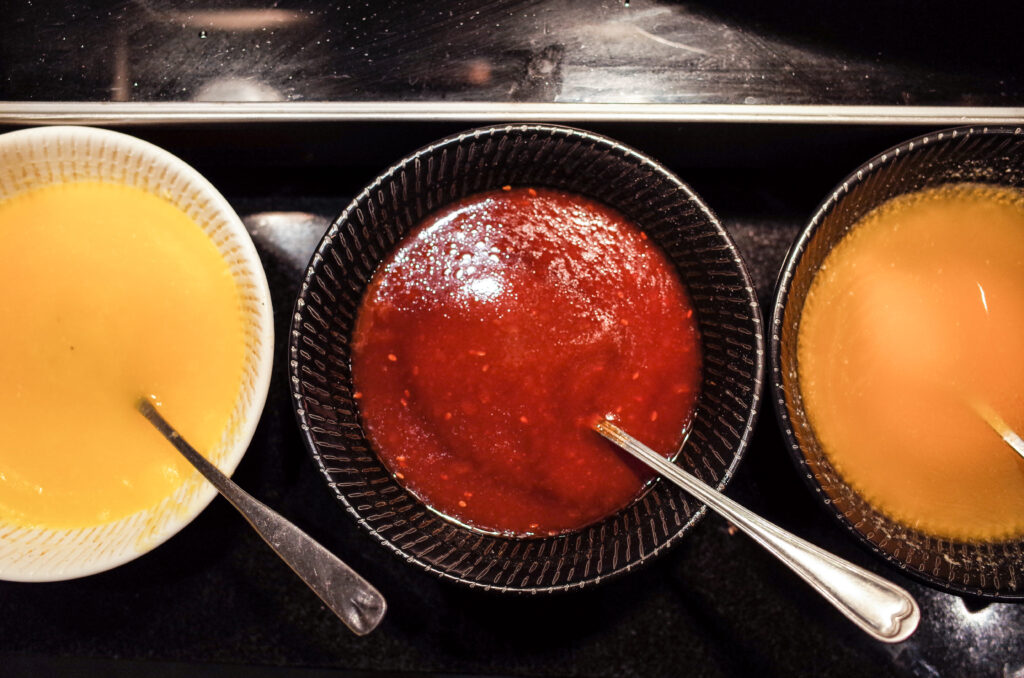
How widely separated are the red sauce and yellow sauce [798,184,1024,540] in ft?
0.84

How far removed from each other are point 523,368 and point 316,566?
46 cm

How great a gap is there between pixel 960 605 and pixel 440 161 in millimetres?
1313

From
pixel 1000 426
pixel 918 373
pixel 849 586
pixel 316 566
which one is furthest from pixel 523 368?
pixel 1000 426

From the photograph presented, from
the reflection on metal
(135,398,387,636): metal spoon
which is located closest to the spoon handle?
(135,398,387,636): metal spoon

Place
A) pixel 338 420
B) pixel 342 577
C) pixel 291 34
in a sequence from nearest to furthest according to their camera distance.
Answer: pixel 342 577
pixel 338 420
pixel 291 34

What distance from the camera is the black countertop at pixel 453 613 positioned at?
136 cm

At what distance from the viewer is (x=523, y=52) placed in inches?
53.2

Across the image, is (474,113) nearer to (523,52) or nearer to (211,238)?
(523,52)

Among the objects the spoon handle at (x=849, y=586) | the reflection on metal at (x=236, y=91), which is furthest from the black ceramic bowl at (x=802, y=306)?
the reflection on metal at (x=236, y=91)

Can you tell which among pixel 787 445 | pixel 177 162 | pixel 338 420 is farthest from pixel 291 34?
pixel 787 445

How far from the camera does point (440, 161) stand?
1198 mm

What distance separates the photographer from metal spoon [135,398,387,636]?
1091 mm

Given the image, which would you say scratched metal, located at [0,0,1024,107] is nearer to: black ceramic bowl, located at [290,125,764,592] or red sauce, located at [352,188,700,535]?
black ceramic bowl, located at [290,125,764,592]

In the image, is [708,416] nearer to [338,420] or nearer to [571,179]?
[571,179]
